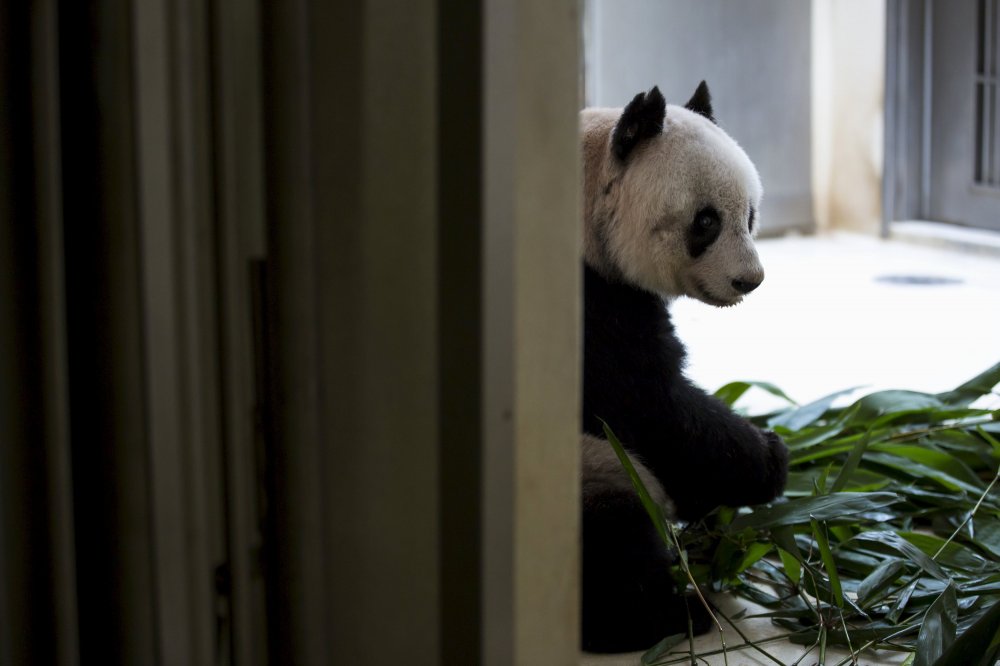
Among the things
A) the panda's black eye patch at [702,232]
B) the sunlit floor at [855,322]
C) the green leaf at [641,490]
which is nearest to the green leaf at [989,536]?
the green leaf at [641,490]

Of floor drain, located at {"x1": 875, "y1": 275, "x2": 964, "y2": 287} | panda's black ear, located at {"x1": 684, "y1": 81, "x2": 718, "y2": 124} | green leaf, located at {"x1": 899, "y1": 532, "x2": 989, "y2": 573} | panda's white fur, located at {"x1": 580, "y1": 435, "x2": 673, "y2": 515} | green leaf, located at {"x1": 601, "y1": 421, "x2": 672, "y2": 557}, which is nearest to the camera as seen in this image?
green leaf, located at {"x1": 601, "y1": 421, "x2": 672, "y2": 557}

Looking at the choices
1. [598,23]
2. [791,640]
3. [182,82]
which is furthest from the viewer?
[598,23]

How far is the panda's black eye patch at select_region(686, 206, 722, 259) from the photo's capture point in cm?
200

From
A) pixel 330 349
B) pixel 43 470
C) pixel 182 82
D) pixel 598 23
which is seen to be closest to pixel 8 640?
pixel 43 470

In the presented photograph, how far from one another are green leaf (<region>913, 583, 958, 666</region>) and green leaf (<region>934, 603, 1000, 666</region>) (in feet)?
0.17

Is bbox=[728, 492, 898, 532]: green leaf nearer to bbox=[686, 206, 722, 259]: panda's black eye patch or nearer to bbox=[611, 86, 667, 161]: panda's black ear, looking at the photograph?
bbox=[686, 206, 722, 259]: panda's black eye patch

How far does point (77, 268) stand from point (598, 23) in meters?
5.54

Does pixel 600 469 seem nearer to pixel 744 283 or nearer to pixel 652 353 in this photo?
pixel 652 353

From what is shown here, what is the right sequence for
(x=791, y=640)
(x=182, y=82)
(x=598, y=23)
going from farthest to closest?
(x=598, y=23)
(x=791, y=640)
(x=182, y=82)

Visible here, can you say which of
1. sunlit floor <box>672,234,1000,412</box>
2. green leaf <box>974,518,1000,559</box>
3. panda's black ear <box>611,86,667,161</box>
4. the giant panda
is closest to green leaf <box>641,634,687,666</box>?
the giant panda

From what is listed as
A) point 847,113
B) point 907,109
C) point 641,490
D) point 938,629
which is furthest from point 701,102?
point 847,113

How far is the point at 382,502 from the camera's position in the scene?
122cm

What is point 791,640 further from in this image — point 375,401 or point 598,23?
point 598,23

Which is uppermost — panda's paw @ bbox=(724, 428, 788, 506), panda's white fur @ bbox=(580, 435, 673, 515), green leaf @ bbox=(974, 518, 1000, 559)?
panda's white fur @ bbox=(580, 435, 673, 515)
